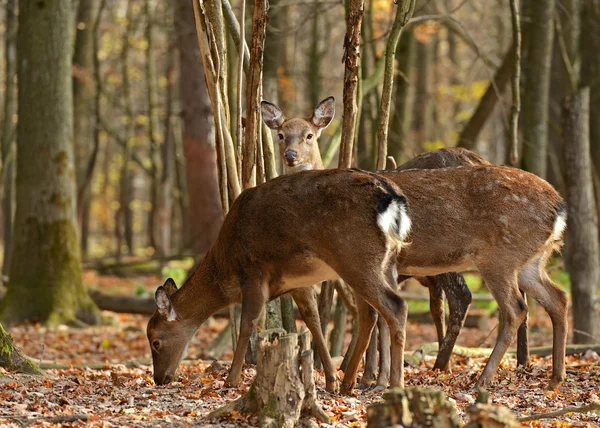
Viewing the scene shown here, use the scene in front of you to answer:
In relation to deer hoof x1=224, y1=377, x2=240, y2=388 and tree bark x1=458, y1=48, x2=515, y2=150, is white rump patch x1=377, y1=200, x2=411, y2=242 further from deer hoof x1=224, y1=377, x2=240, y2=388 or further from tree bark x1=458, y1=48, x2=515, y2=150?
tree bark x1=458, y1=48, x2=515, y2=150

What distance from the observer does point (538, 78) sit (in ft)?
42.0

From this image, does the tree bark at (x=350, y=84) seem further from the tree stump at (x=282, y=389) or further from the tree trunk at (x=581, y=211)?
the tree trunk at (x=581, y=211)

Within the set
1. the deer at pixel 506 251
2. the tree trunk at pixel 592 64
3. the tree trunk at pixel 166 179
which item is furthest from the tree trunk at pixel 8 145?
the deer at pixel 506 251

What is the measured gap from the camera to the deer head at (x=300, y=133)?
9.23 metres

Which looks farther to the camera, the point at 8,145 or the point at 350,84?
the point at 8,145

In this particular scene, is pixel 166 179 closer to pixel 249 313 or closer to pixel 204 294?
pixel 204 294

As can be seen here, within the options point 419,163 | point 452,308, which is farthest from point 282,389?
point 419,163

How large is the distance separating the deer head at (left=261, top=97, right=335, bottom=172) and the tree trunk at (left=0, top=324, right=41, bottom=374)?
324 cm

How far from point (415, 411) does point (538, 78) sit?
9130mm

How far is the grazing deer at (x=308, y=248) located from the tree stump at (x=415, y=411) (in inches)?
79.1

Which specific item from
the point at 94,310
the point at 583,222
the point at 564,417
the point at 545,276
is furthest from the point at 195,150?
the point at 564,417

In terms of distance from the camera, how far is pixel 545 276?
25.8 ft

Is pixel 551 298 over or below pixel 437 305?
over

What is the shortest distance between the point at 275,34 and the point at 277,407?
313 inches
